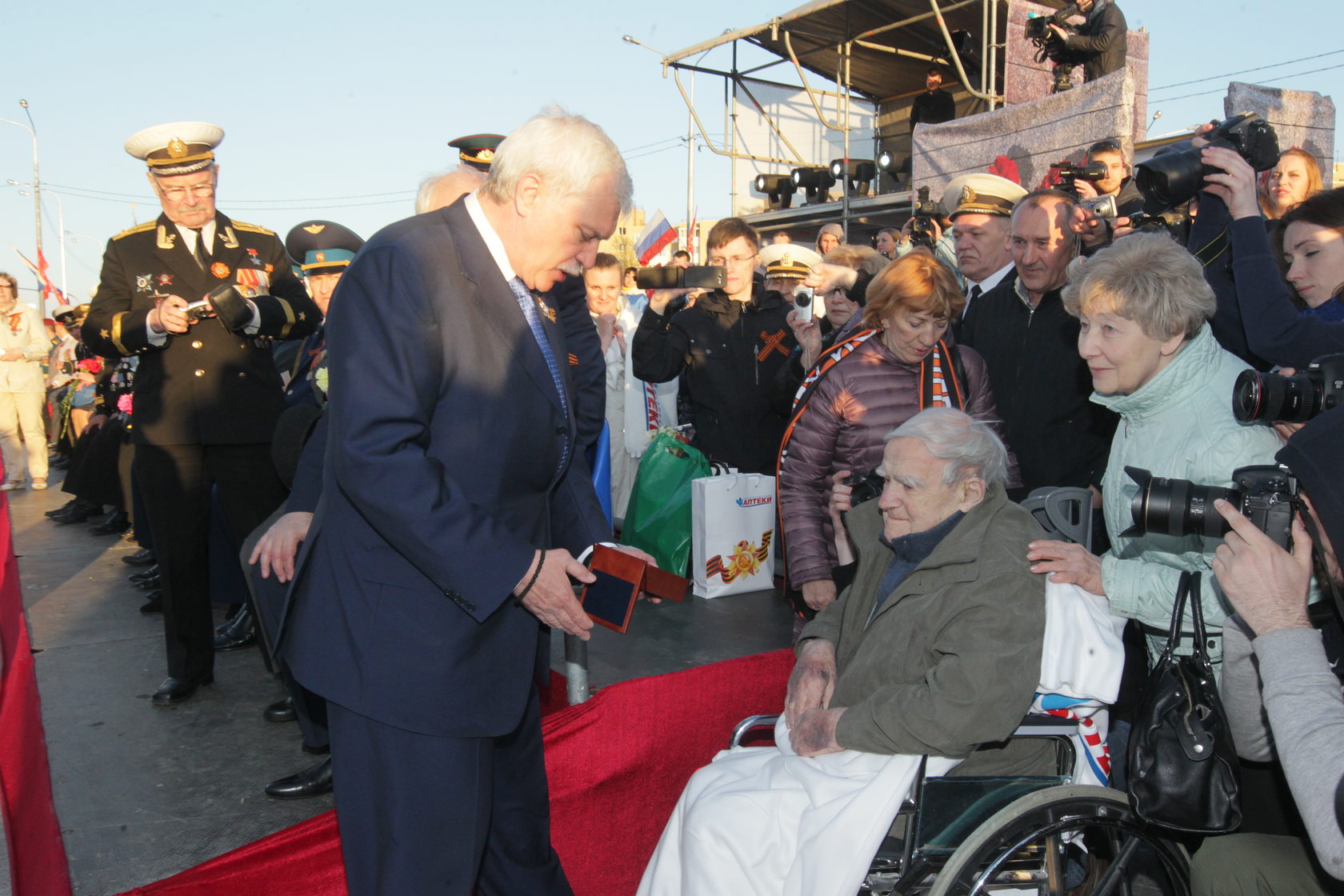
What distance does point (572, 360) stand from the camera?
262 centimetres

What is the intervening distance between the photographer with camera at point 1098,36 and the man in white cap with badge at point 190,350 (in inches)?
219

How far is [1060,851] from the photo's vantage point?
83.3 inches

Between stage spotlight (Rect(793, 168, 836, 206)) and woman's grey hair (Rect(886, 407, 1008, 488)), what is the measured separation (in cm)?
1022

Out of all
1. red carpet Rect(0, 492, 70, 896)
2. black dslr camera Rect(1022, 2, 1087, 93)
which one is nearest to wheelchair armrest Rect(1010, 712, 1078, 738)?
red carpet Rect(0, 492, 70, 896)

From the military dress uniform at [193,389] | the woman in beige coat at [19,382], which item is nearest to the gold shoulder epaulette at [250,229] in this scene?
the military dress uniform at [193,389]

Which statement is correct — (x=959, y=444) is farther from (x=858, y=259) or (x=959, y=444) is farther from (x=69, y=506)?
(x=69, y=506)

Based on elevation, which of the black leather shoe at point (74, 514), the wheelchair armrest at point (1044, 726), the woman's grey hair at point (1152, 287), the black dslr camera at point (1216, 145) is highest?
the black dslr camera at point (1216, 145)

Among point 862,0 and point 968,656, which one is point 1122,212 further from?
point 862,0

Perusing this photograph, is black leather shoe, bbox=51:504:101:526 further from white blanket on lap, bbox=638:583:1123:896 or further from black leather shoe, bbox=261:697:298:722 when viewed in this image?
white blanket on lap, bbox=638:583:1123:896

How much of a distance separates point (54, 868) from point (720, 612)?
3.33m

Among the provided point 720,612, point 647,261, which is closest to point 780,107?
point 647,261

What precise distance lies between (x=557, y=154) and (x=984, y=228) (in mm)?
2671

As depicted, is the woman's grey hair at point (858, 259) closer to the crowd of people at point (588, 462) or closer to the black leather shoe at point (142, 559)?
the crowd of people at point (588, 462)

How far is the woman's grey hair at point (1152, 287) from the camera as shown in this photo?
2.30 meters
